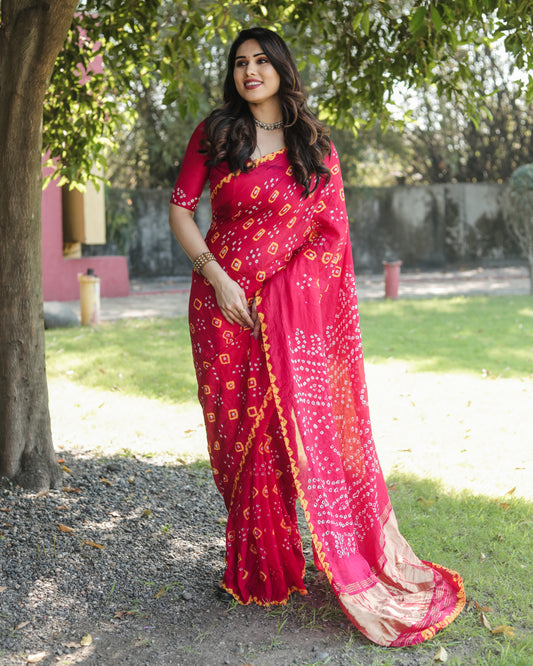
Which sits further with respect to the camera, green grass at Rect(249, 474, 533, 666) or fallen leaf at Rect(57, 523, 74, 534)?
fallen leaf at Rect(57, 523, 74, 534)

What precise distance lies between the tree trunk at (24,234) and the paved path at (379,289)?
6.22m

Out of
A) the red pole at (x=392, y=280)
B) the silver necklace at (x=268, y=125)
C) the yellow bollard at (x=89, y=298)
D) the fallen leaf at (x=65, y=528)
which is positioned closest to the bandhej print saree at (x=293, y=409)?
the silver necklace at (x=268, y=125)

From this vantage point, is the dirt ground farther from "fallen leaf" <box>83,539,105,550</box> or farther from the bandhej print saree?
the bandhej print saree

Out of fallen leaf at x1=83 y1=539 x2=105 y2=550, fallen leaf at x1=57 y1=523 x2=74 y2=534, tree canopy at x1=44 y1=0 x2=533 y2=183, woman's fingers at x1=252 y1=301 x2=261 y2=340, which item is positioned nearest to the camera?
woman's fingers at x1=252 y1=301 x2=261 y2=340

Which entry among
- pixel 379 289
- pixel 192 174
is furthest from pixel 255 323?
pixel 379 289

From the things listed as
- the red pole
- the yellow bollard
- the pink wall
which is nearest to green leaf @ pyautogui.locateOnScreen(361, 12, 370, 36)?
the yellow bollard

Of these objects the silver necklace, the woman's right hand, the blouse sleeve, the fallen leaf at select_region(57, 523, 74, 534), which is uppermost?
the silver necklace

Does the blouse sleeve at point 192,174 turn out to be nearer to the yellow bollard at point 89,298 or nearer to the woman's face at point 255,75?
the woman's face at point 255,75

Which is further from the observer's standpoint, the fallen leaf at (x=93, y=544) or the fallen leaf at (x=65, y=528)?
the fallen leaf at (x=65, y=528)

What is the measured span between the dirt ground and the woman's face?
1880 mm

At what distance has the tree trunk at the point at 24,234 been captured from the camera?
332 cm

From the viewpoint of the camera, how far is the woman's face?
8.66 feet

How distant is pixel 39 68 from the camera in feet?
11.0

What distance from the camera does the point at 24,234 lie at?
350 cm
